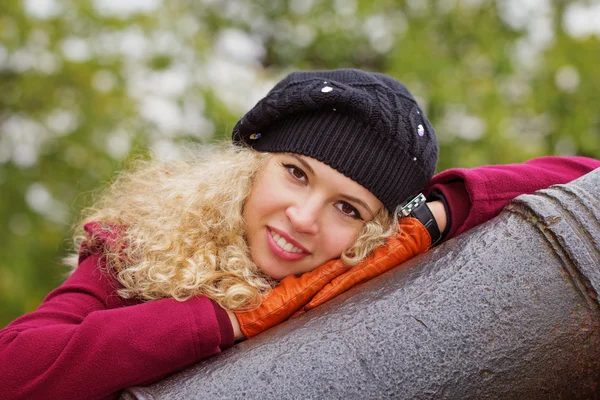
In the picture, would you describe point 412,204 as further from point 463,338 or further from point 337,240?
point 463,338

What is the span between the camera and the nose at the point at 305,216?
1.88m

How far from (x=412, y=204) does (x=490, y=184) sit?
0.78 ft

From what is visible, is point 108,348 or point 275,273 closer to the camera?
point 108,348

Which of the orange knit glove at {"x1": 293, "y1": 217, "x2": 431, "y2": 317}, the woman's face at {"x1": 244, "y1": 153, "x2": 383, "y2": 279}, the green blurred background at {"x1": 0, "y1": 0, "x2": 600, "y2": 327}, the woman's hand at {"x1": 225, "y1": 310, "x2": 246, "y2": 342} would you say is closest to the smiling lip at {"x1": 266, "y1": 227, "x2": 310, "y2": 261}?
the woman's face at {"x1": 244, "y1": 153, "x2": 383, "y2": 279}

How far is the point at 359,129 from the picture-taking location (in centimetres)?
194

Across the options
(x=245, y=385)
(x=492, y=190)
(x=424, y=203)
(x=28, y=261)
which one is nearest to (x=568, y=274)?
(x=492, y=190)

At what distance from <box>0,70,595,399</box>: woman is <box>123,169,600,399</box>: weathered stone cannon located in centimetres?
21

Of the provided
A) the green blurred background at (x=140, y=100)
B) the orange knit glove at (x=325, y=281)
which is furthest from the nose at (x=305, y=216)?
the green blurred background at (x=140, y=100)

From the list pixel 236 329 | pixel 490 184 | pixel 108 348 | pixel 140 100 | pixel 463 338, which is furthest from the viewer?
pixel 140 100

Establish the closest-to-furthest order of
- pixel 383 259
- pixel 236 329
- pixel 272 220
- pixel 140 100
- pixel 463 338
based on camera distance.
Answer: pixel 463 338 → pixel 236 329 → pixel 383 259 → pixel 272 220 → pixel 140 100

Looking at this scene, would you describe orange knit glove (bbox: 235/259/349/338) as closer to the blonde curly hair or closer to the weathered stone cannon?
the blonde curly hair

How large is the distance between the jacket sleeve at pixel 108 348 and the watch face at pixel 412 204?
2.11 ft

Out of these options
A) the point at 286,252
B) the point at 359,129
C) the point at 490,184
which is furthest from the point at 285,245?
the point at 490,184

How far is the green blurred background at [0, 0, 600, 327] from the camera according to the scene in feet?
20.5
